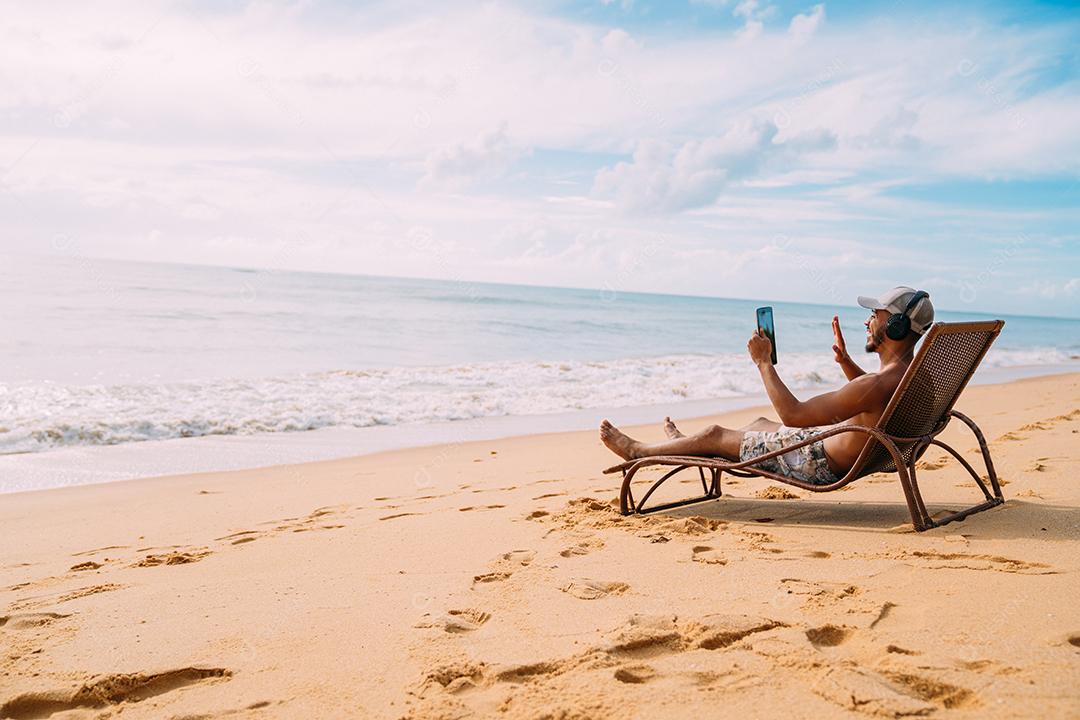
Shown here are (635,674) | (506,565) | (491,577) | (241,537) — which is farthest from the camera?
(241,537)

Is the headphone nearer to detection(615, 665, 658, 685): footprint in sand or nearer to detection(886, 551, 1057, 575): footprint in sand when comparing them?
detection(886, 551, 1057, 575): footprint in sand

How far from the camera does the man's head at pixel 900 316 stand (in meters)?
4.08

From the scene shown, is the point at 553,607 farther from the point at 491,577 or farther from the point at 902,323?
the point at 902,323

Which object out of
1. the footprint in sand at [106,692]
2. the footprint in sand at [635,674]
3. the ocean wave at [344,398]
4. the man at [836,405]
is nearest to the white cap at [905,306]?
the man at [836,405]

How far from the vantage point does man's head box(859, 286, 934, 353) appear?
161 inches

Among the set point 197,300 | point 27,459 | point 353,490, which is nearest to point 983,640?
point 353,490

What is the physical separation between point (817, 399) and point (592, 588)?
174 cm

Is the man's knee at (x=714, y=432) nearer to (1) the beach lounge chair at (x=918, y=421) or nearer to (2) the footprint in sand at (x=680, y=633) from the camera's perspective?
(1) the beach lounge chair at (x=918, y=421)

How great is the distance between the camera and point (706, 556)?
3756 mm

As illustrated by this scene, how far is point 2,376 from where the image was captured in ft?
38.5

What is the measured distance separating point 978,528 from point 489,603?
2.58 metres

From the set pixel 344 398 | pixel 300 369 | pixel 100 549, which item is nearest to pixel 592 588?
pixel 100 549

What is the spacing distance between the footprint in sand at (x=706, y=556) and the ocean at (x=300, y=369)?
5.05 meters

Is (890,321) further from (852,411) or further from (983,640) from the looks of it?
(983,640)
